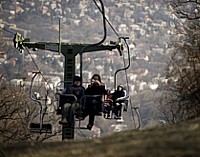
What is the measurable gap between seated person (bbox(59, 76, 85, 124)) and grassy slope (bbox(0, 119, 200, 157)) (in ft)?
20.2

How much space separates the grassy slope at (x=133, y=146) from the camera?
12.4 ft

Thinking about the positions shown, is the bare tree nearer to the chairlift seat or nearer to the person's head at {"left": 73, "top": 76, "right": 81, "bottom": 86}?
the chairlift seat

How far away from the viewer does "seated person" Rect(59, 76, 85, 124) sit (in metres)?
11.2

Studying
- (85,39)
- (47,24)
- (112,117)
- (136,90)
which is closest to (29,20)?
(47,24)

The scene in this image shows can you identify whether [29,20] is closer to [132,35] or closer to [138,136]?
[132,35]

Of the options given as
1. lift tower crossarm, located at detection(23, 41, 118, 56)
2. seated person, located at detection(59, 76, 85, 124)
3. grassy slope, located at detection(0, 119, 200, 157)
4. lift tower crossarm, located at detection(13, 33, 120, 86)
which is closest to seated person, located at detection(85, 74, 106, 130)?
seated person, located at detection(59, 76, 85, 124)

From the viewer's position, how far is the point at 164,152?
12.2ft

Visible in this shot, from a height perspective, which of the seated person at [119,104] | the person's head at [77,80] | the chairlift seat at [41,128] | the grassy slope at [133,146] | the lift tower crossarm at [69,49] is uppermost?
the lift tower crossarm at [69,49]

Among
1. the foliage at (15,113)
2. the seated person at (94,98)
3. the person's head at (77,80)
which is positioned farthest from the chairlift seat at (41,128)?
the foliage at (15,113)

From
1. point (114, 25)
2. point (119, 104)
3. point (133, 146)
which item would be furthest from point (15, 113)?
point (114, 25)

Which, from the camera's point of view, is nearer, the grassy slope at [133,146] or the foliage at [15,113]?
the grassy slope at [133,146]

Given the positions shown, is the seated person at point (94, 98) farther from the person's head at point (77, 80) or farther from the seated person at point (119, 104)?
the seated person at point (119, 104)

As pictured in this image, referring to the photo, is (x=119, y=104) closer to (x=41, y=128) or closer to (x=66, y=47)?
(x=41, y=128)

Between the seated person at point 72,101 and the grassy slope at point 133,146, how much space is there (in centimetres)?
616
